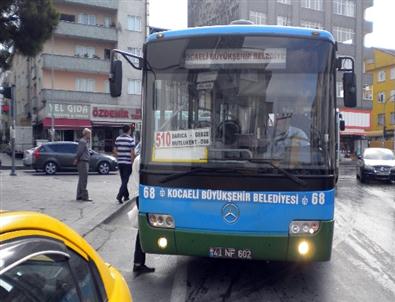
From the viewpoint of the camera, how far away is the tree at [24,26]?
568 inches

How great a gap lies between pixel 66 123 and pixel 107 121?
12.2 ft

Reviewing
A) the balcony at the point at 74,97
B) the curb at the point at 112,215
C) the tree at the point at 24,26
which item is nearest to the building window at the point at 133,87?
the balcony at the point at 74,97

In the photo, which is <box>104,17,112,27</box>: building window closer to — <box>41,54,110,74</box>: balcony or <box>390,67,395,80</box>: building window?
<box>41,54,110,74</box>: balcony

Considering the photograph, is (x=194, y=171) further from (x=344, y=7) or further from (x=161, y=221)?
(x=344, y=7)

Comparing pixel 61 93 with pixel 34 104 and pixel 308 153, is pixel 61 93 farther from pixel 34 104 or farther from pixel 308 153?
pixel 308 153

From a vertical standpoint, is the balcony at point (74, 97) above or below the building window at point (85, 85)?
below

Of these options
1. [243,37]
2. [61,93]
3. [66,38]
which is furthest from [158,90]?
A: [66,38]

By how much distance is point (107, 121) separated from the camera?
42.9 m

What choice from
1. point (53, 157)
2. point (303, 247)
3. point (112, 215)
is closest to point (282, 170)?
point (303, 247)

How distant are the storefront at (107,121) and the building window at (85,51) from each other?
18.0 feet

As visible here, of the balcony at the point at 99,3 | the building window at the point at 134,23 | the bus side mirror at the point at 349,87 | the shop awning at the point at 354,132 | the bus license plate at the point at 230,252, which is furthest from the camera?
the shop awning at the point at 354,132

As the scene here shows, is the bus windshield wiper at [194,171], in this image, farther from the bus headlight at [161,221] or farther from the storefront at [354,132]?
the storefront at [354,132]

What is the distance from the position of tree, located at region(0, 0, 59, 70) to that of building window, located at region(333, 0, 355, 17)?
46.6m

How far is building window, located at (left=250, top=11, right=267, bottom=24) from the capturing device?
50.2 meters
